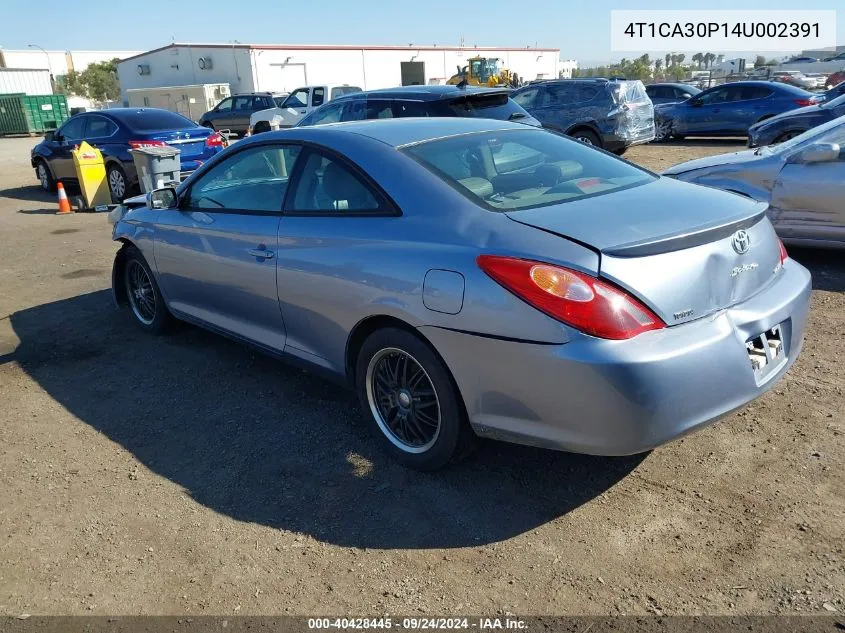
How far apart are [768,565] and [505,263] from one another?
1.53m

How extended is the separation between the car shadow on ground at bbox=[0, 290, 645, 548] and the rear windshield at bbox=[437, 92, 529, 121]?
4.50 meters

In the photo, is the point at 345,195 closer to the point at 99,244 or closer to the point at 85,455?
the point at 85,455

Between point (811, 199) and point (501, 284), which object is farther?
point (811, 199)

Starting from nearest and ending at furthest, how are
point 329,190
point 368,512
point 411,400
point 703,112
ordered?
point 368,512, point 411,400, point 329,190, point 703,112

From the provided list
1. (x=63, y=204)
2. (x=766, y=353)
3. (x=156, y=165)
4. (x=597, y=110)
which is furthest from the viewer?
(x=597, y=110)

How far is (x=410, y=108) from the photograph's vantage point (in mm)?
8969

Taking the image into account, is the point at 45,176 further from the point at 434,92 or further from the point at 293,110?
the point at 434,92

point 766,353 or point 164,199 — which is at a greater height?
point 164,199

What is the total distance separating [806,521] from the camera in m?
2.98

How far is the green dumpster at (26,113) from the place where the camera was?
123 feet

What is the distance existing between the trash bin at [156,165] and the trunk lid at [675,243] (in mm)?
8865

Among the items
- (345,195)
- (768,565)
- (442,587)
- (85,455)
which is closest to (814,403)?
(768,565)

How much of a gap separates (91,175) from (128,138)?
881 millimetres

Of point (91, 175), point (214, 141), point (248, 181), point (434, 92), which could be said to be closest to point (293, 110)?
point (214, 141)
